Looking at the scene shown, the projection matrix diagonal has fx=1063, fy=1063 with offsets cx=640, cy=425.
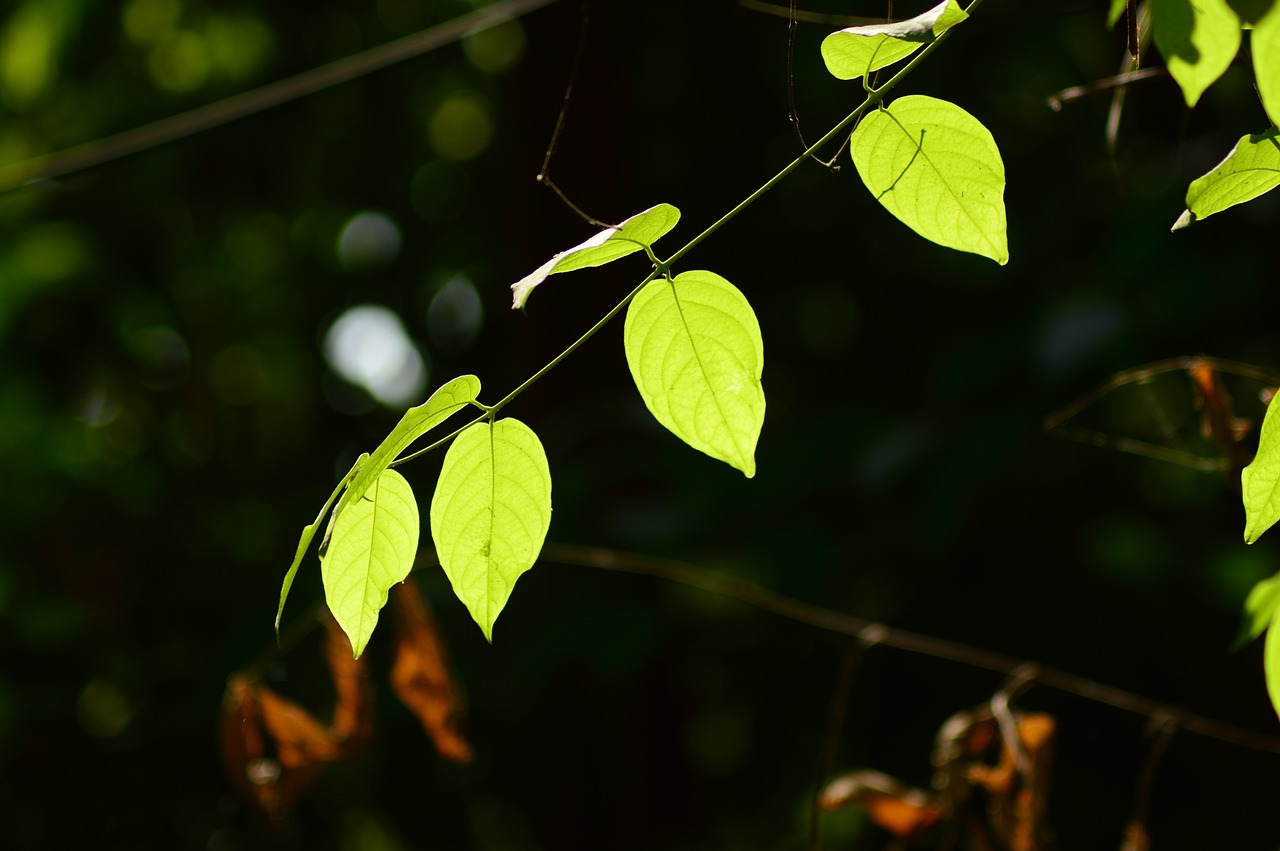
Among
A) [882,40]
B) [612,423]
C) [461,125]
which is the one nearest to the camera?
[882,40]

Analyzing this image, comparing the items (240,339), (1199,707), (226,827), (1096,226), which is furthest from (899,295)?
(240,339)

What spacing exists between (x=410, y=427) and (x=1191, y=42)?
37 centimetres

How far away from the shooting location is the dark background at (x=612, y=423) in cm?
239

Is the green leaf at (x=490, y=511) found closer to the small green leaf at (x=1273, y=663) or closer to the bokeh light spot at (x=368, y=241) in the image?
the small green leaf at (x=1273, y=663)

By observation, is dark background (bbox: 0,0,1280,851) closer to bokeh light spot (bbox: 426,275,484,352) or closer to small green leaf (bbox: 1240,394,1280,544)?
bokeh light spot (bbox: 426,275,484,352)

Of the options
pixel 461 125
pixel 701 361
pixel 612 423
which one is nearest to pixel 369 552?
pixel 701 361

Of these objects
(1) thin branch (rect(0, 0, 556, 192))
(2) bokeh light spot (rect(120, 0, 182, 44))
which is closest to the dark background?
(2) bokeh light spot (rect(120, 0, 182, 44))

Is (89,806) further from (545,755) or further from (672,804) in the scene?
(672,804)

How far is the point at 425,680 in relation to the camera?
115cm

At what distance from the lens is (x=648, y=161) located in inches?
149

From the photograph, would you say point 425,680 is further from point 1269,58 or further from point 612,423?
point 612,423

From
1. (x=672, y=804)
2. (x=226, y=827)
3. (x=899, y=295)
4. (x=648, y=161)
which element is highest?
(x=648, y=161)

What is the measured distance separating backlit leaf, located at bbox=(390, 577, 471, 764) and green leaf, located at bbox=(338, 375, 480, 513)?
619mm

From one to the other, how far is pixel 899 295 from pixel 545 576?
1658mm
